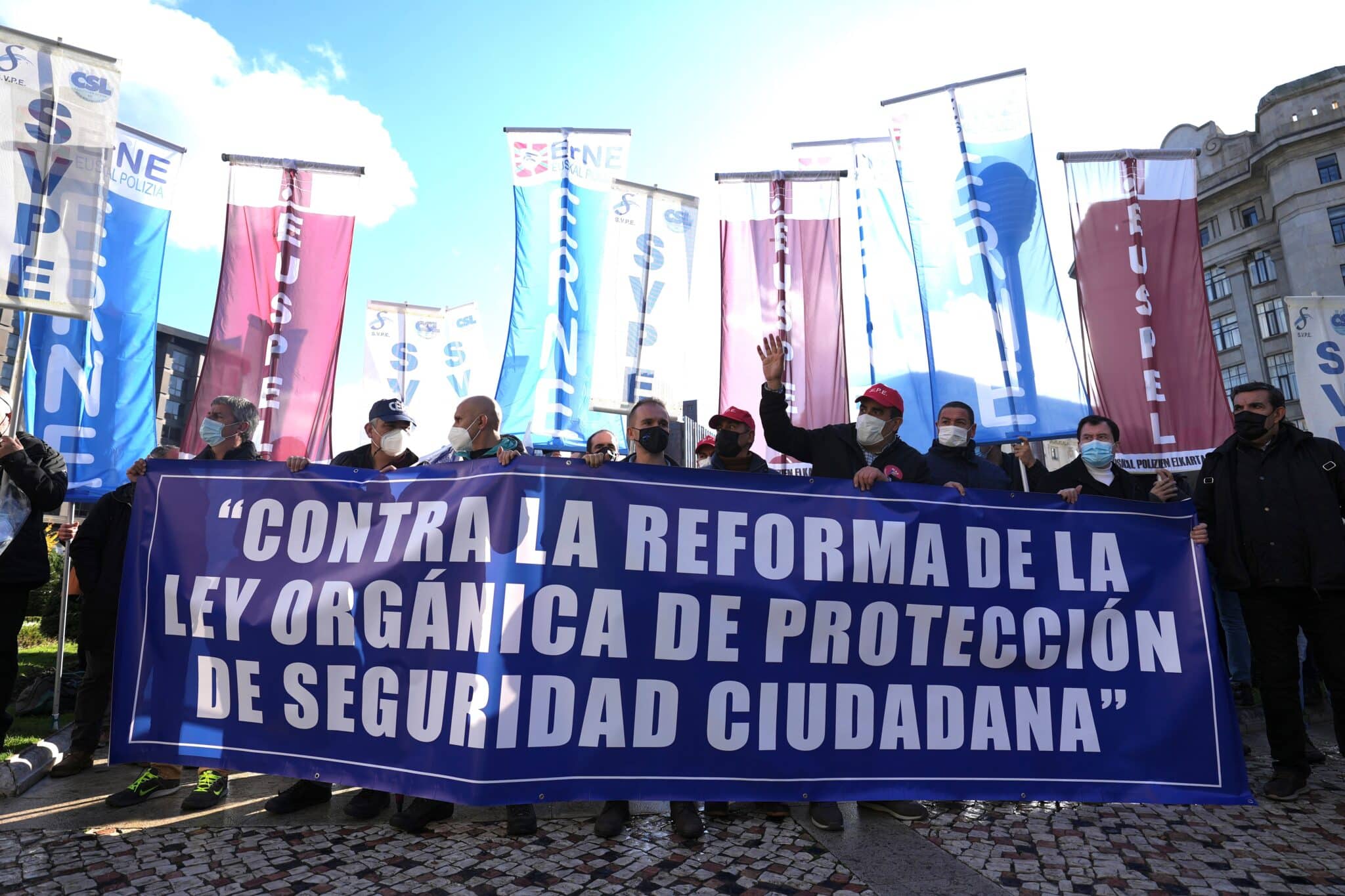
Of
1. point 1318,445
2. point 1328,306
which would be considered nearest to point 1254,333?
point 1328,306

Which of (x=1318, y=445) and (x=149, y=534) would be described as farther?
(x=1318, y=445)

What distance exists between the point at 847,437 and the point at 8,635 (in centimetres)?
451

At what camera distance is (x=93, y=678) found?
13.8 ft

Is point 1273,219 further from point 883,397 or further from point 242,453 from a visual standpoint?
point 242,453

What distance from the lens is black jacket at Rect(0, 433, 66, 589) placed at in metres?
3.76

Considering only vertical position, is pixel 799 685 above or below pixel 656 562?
below

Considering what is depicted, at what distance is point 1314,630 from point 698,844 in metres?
3.31

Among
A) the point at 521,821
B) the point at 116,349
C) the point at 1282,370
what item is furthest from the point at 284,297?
the point at 1282,370

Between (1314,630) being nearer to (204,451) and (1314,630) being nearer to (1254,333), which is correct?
(204,451)

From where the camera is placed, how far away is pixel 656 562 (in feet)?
10.8

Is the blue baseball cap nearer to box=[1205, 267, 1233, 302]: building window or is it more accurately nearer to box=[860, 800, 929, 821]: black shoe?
box=[860, 800, 929, 821]: black shoe

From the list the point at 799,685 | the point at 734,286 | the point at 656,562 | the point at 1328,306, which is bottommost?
the point at 799,685

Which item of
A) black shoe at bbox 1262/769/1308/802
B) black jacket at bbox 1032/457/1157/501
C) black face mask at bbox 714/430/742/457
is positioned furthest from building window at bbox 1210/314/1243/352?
black face mask at bbox 714/430/742/457

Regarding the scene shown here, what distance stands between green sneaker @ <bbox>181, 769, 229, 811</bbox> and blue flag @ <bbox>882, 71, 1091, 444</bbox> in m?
6.29
